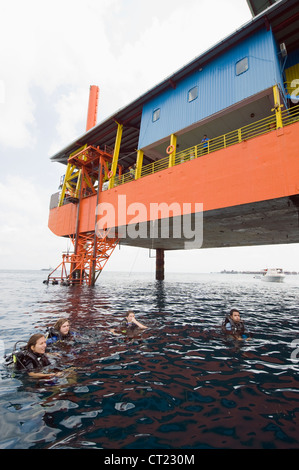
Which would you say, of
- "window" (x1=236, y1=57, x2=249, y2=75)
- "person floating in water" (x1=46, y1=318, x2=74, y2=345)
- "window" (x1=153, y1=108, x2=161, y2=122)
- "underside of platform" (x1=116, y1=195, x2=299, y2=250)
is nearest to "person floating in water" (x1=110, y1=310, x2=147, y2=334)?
"person floating in water" (x1=46, y1=318, x2=74, y2=345)

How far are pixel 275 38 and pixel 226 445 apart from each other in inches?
739

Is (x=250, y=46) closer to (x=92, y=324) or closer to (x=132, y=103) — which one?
(x=132, y=103)

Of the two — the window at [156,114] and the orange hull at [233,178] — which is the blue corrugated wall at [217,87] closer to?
the window at [156,114]

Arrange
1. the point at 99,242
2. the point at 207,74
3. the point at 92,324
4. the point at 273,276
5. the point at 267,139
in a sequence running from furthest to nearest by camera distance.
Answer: the point at 273,276, the point at 99,242, the point at 207,74, the point at 267,139, the point at 92,324

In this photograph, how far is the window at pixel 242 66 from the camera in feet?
42.2

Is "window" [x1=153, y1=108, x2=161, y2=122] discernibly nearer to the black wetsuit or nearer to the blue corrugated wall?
the blue corrugated wall

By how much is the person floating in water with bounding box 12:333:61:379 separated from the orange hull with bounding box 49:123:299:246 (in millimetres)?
10088

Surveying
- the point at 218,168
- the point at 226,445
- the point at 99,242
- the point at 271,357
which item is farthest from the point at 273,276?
the point at 226,445

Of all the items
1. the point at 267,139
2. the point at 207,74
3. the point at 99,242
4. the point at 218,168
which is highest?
the point at 207,74

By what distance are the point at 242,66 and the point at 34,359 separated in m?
16.7

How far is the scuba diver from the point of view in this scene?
14.9ft

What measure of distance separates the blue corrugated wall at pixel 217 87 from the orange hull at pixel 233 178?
3536 mm

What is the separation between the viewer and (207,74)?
576 inches
